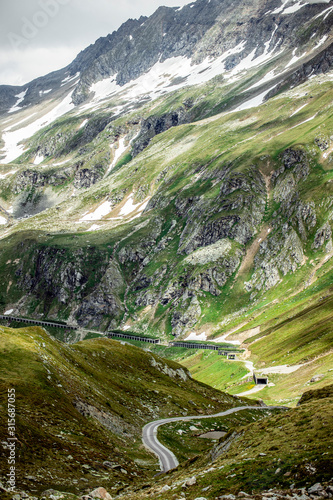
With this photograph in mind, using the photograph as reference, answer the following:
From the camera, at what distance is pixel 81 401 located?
50406mm

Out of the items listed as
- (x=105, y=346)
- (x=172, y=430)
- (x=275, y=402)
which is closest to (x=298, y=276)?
(x=275, y=402)

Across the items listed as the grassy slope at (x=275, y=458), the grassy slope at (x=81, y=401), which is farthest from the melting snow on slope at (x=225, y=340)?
the grassy slope at (x=275, y=458)

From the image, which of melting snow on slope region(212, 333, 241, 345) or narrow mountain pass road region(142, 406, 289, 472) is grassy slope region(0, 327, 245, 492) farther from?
melting snow on slope region(212, 333, 241, 345)

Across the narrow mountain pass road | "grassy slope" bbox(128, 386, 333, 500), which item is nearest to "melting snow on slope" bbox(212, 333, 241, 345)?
the narrow mountain pass road

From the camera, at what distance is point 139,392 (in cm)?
7312

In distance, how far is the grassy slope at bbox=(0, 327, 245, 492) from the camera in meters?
32.4

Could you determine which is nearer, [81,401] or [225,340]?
[81,401]

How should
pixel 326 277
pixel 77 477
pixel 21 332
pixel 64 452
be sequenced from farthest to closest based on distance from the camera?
pixel 326 277, pixel 21 332, pixel 64 452, pixel 77 477

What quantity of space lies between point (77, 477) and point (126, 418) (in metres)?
27.9

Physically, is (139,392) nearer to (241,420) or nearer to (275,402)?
(241,420)

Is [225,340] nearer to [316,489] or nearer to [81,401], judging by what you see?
[81,401]

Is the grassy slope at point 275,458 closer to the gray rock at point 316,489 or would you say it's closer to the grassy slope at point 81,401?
the gray rock at point 316,489

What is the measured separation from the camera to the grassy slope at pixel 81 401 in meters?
32.4

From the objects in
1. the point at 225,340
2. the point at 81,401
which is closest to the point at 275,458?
the point at 81,401
